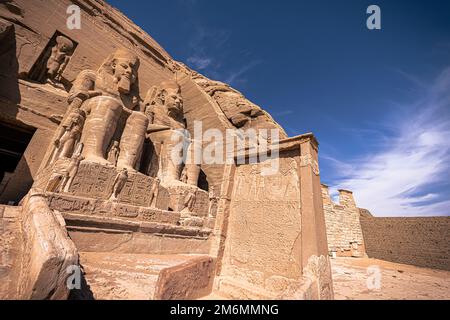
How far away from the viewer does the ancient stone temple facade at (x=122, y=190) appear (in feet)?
7.22

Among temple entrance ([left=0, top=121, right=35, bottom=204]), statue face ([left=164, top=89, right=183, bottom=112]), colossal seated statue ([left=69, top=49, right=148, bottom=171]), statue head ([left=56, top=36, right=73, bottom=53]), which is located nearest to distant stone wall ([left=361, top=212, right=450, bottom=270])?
statue face ([left=164, top=89, right=183, bottom=112])

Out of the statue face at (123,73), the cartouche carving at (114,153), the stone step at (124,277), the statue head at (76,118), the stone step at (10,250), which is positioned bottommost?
the stone step at (124,277)

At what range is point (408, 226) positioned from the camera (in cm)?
1071

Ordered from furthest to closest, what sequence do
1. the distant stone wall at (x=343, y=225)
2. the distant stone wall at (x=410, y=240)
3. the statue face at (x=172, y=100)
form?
the distant stone wall at (x=343, y=225) → the distant stone wall at (x=410, y=240) → the statue face at (x=172, y=100)

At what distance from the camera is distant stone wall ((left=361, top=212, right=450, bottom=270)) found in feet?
31.0

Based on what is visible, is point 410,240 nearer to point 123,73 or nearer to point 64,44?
point 123,73

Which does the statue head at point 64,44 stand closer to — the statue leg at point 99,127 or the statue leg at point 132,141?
the statue leg at point 99,127

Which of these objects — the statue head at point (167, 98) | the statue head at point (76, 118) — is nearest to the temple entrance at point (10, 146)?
the statue head at point (76, 118)

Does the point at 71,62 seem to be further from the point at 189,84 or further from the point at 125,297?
the point at 125,297

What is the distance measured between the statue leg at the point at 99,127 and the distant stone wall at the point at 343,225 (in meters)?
10.3

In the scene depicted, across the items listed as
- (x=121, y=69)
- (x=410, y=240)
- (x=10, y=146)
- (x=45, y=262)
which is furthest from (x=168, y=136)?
(x=410, y=240)

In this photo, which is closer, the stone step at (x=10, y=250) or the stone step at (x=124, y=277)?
the stone step at (x=10, y=250)

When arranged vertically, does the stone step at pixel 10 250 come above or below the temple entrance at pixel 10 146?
below
